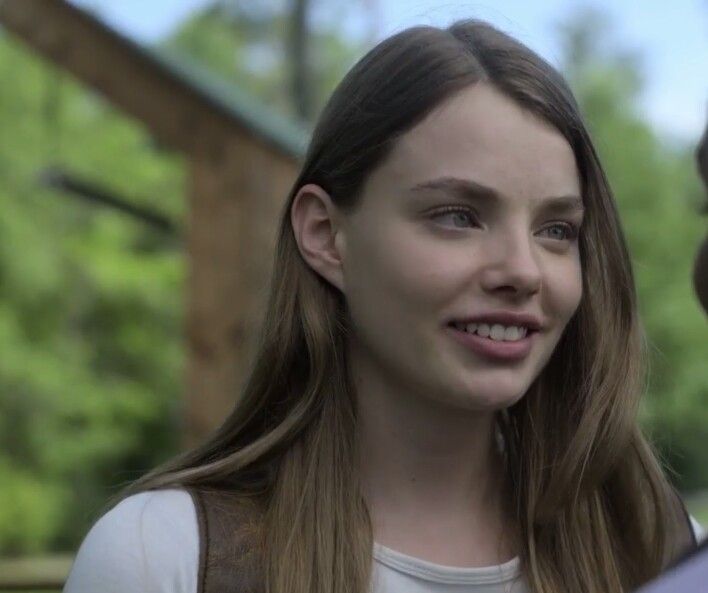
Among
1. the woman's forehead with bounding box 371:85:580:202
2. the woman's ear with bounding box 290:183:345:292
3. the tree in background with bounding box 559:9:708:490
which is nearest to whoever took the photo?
the woman's forehead with bounding box 371:85:580:202

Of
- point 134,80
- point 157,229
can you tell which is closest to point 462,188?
point 134,80

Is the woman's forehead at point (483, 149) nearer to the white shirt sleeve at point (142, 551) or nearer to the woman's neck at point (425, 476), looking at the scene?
the woman's neck at point (425, 476)

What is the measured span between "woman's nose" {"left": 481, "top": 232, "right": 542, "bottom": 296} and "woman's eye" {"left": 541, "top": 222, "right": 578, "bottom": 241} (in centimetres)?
9

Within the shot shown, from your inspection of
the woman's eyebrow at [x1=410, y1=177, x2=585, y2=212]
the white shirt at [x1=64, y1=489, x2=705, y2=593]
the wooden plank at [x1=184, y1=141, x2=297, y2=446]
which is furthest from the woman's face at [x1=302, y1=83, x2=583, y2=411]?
the wooden plank at [x1=184, y1=141, x2=297, y2=446]

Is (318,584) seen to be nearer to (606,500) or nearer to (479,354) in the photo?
(479,354)

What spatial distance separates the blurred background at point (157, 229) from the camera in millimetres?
4391

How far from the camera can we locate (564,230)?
75.5 inches

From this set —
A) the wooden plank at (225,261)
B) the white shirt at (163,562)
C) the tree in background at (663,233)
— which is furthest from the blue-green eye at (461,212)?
the tree in background at (663,233)

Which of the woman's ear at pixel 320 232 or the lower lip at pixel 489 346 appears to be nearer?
the lower lip at pixel 489 346

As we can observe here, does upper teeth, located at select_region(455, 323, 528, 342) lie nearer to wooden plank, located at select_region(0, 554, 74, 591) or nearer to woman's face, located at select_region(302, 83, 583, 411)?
woman's face, located at select_region(302, 83, 583, 411)

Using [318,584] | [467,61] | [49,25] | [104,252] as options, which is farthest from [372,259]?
[104,252]

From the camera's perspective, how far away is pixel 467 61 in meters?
1.91

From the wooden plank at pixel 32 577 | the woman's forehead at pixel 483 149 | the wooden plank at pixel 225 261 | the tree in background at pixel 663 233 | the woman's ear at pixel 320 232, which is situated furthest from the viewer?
the tree in background at pixel 663 233

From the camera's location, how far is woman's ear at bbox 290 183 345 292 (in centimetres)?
196
